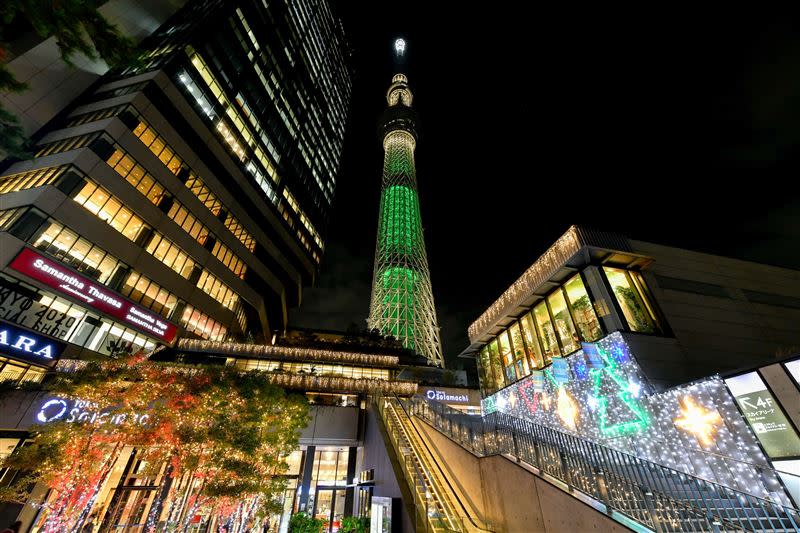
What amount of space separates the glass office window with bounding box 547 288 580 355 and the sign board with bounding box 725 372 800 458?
4.81 m

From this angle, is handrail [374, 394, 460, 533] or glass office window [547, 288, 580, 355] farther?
glass office window [547, 288, 580, 355]

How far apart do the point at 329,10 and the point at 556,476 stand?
80755 millimetres

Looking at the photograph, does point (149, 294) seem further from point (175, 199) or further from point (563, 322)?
point (563, 322)

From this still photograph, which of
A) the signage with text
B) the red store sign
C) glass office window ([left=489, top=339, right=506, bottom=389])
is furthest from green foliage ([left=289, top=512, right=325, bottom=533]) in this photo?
the red store sign

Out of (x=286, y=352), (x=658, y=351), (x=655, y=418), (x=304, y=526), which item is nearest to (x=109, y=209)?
(x=286, y=352)

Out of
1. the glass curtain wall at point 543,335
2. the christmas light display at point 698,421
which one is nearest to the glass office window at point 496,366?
the glass curtain wall at point 543,335

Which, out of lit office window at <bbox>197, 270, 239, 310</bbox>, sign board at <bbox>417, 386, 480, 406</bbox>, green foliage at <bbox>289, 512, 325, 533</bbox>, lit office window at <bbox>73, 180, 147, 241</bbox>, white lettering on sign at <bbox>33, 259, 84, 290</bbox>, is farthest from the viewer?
lit office window at <bbox>197, 270, 239, 310</bbox>

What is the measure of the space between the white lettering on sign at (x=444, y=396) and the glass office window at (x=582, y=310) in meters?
16.8

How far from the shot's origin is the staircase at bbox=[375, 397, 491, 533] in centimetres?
710

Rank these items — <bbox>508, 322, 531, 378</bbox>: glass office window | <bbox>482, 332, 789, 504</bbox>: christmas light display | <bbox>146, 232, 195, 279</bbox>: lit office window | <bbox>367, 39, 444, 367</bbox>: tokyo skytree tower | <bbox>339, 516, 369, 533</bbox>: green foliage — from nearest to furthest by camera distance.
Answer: <bbox>482, 332, 789, 504</bbox>: christmas light display < <bbox>339, 516, 369, 533</bbox>: green foliage < <bbox>508, 322, 531, 378</bbox>: glass office window < <bbox>146, 232, 195, 279</bbox>: lit office window < <bbox>367, 39, 444, 367</bbox>: tokyo skytree tower

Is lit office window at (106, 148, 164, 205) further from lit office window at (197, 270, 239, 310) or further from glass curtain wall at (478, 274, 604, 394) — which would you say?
glass curtain wall at (478, 274, 604, 394)

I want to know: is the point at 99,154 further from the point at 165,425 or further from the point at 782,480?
the point at 782,480

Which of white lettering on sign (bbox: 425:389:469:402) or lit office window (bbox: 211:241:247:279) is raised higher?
lit office window (bbox: 211:241:247:279)

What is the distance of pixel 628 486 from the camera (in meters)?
5.10
